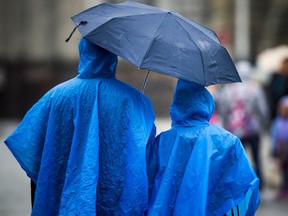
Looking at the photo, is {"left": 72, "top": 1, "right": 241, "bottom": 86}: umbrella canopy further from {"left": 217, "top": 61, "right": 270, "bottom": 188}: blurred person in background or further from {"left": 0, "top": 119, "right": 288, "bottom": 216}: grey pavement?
{"left": 217, "top": 61, "right": 270, "bottom": 188}: blurred person in background

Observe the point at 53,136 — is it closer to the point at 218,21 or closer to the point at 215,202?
the point at 215,202

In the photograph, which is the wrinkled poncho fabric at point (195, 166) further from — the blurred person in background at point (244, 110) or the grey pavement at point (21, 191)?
the blurred person in background at point (244, 110)

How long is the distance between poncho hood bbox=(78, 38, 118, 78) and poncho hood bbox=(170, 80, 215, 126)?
0.40m

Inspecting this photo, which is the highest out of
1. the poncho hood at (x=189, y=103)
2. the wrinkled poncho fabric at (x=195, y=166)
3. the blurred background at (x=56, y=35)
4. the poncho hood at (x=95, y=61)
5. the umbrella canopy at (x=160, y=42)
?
the umbrella canopy at (x=160, y=42)

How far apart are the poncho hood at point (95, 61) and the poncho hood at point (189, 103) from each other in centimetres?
40

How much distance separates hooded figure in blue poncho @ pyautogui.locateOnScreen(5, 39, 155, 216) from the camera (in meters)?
5.25

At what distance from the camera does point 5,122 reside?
67.4ft

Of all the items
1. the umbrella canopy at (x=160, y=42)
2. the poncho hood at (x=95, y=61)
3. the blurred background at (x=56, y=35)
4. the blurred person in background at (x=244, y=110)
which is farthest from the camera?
the blurred background at (x=56, y=35)

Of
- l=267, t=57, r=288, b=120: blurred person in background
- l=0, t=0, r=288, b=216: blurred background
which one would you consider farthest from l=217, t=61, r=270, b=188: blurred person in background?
l=0, t=0, r=288, b=216: blurred background

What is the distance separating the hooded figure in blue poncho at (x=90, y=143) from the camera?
5.25 metres

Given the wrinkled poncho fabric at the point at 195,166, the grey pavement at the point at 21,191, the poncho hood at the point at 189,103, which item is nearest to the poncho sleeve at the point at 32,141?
the wrinkled poncho fabric at the point at 195,166

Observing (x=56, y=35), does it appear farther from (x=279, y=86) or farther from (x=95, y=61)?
(x=95, y=61)

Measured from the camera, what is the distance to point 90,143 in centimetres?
524

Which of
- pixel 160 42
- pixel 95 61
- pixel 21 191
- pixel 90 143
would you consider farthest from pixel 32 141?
pixel 21 191
